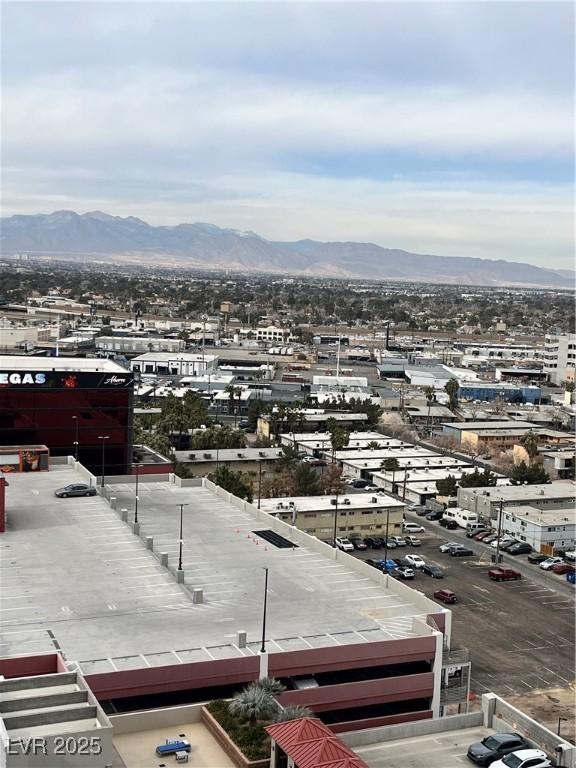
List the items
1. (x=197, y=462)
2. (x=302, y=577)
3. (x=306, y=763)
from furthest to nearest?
(x=197, y=462) → (x=302, y=577) → (x=306, y=763)

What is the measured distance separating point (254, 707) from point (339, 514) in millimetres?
35506

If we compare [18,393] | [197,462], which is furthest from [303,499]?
[18,393]

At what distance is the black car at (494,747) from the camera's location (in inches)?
868

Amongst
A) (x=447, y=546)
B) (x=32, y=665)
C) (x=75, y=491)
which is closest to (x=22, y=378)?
(x=75, y=491)

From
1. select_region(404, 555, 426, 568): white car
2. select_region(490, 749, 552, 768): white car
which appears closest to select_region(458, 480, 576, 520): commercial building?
select_region(404, 555, 426, 568): white car

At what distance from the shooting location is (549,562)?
5562 cm

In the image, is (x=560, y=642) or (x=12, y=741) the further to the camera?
(x=560, y=642)

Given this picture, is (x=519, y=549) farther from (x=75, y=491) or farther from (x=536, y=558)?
(x=75, y=491)

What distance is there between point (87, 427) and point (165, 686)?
33.7m

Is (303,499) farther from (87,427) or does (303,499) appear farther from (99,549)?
(99,549)

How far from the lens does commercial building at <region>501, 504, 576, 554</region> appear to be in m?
58.7

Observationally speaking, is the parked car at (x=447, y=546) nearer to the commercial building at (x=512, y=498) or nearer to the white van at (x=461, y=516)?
the white van at (x=461, y=516)

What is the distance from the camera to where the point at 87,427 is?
5734 cm

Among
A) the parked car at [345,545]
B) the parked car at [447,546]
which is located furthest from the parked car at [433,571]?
the parked car at [345,545]
